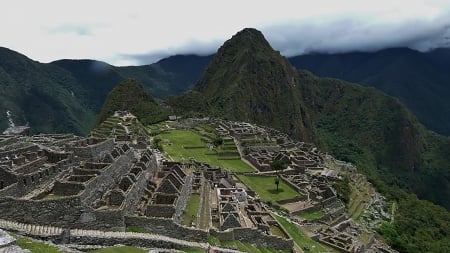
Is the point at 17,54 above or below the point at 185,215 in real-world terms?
above

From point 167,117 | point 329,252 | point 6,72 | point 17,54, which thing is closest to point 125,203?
point 329,252

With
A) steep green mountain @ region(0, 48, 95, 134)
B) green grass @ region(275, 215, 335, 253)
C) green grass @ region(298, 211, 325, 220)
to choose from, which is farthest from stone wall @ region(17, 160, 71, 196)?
steep green mountain @ region(0, 48, 95, 134)

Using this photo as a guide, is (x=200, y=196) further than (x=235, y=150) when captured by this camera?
No

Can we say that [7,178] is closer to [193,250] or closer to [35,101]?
[193,250]

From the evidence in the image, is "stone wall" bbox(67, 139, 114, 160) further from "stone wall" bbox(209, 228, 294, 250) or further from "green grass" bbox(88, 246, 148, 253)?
"green grass" bbox(88, 246, 148, 253)

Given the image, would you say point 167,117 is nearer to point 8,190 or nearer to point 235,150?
point 235,150

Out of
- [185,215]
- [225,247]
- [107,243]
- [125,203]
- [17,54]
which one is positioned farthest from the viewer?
[17,54]
